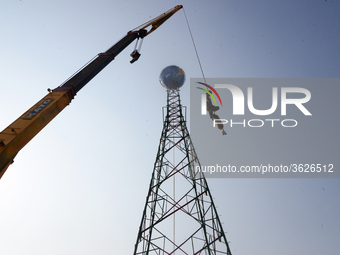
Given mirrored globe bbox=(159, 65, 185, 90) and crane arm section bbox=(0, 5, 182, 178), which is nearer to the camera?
crane arm section bbox=(0, 5, 182, 178)

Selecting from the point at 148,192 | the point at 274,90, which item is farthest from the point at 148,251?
the point at 274,90

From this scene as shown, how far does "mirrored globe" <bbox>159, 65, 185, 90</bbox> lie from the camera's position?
15922mm

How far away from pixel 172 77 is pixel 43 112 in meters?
10.4

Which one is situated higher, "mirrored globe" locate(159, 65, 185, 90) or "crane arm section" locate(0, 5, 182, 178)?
"mirrored globe" locate(159, 65, 185, 90)

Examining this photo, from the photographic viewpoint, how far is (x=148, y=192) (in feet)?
37.9

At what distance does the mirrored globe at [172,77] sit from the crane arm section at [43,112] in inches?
221

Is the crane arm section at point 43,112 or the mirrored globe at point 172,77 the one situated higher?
the mirrored globe at point 172,77

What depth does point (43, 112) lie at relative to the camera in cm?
672

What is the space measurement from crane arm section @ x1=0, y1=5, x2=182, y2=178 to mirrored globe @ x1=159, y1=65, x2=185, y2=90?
5.62 m

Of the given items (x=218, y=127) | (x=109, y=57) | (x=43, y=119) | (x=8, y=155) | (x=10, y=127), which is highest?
(x=218, y=127)

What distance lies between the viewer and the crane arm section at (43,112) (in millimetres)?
5684

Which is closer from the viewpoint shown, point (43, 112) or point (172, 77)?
point (43, 112)

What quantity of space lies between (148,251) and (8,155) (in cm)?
714

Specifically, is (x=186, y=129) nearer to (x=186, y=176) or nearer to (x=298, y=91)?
(x=186, y=176)
